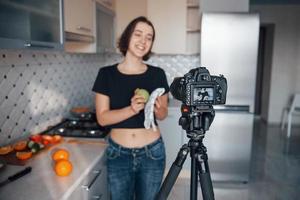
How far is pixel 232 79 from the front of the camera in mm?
2570

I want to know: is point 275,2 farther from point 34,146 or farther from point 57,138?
point 34,146

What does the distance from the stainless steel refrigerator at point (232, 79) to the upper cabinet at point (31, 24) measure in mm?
1602

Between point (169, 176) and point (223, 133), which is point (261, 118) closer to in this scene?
point (223, 133)

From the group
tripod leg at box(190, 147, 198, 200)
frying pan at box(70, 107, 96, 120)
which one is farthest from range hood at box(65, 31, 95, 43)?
tripod leg at box(190, 147, 198, 200)

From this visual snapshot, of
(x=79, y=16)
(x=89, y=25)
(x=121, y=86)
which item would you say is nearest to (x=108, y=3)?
(x=89, y=25)

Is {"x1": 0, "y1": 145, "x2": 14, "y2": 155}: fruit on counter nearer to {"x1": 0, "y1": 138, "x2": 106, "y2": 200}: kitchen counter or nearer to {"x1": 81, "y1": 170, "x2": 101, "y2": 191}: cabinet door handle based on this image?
{"x1": 0, "y1": 138, "x2": 106, "y2": 200}: kitchen counter

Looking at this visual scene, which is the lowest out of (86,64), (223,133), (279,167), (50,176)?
(279,167)

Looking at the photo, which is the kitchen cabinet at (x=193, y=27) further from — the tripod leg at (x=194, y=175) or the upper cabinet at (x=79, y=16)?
the tripod leg at (x=194, y=175)

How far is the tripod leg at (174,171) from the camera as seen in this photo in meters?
0.94

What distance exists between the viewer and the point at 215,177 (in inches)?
106

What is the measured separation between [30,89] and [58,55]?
1.42 feet

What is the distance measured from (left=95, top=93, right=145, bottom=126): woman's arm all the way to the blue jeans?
0.13 meters

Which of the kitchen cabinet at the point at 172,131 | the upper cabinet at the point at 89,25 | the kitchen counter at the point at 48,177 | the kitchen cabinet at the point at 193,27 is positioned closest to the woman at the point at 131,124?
the kitchen counter at the point at 48,177

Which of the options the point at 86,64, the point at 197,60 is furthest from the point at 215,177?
the point at 86,64
